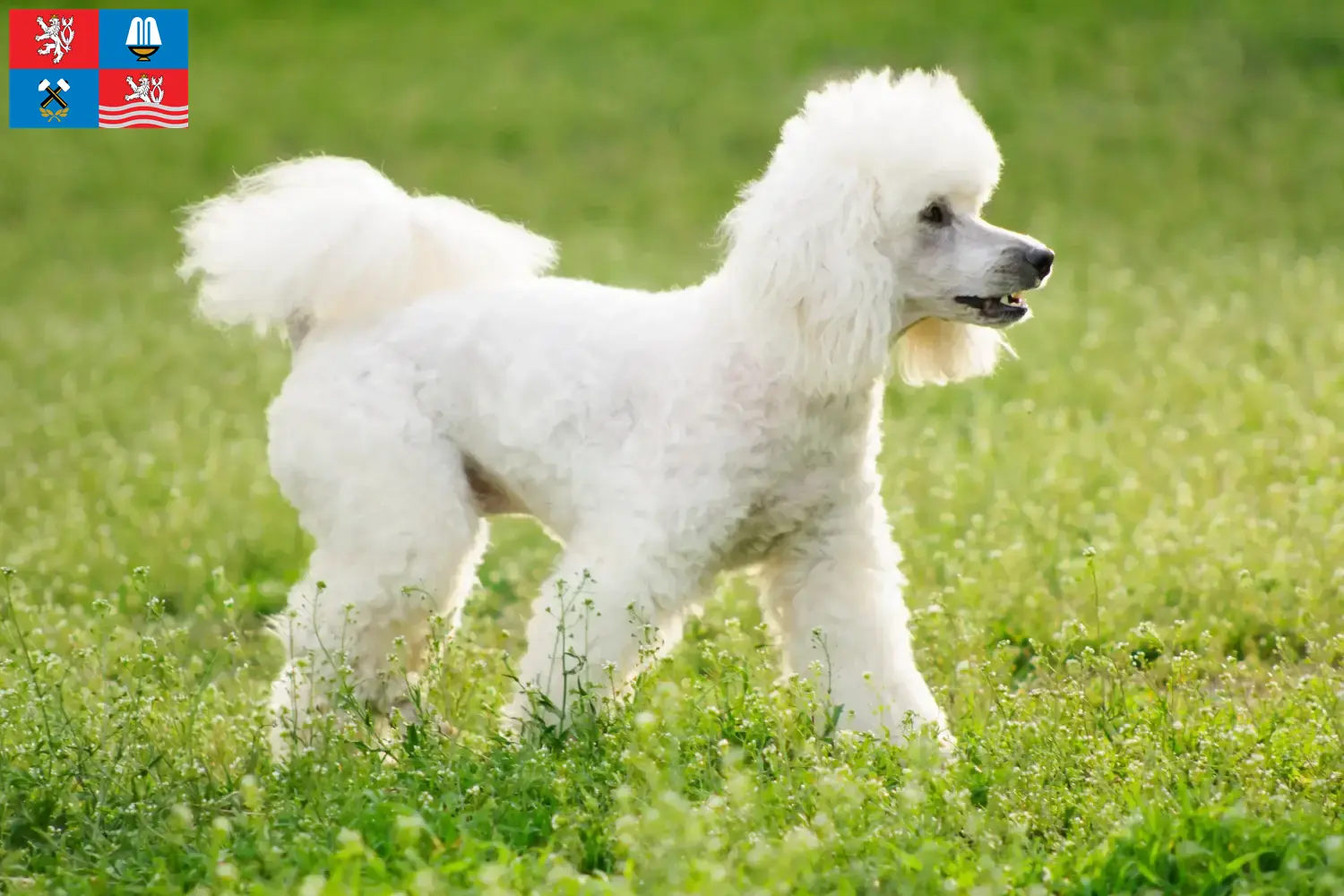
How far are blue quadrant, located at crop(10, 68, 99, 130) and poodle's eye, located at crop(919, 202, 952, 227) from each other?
736 centimetres

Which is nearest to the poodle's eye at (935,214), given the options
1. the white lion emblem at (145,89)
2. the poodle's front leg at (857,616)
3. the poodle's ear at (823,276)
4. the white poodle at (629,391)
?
the white poodle at (629,391)

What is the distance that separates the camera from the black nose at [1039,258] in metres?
4.76

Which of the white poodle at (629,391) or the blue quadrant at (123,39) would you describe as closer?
the white poodle at (629,391)

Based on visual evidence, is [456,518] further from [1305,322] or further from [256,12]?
[256,12]

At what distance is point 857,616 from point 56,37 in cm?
921

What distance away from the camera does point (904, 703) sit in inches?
198

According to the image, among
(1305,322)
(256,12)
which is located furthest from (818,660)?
(256,12)

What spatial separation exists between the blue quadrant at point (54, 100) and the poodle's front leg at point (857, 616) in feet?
23.9

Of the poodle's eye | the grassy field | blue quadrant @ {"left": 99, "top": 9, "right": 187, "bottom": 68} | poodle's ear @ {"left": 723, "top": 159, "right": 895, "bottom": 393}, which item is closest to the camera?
the grassy field

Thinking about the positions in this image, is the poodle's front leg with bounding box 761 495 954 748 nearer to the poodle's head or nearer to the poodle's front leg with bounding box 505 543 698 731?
the poodle's front leg with bounding box 505 543 698 731

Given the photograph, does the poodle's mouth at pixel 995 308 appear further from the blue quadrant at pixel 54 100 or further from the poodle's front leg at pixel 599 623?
the blue quadrant at pixel 54 100

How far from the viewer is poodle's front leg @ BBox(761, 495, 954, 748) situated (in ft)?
16.5

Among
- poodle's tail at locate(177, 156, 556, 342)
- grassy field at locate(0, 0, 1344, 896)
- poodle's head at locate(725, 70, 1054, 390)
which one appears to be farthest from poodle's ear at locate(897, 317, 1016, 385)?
poodle's tail at locate(177, 156, 556, 342)

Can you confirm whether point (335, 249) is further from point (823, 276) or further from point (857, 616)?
point (857, 616)
